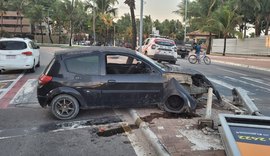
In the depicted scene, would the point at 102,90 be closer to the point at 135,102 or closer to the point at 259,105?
the point at 135,102

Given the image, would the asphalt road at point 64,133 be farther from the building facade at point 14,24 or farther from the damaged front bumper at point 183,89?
the building facade at point 14,24

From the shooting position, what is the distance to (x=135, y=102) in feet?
27.9

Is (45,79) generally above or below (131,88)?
above

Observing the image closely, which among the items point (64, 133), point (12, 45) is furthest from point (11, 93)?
point (12, 45)

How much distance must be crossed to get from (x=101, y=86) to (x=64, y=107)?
0.95 meters

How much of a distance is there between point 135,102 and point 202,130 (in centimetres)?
206

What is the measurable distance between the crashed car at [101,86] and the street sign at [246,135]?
250 cm

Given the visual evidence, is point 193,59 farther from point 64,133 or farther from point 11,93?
point 64,133

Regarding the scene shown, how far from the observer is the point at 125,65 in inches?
370

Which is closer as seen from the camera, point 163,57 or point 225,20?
point 163,57

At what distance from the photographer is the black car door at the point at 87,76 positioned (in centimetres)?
830

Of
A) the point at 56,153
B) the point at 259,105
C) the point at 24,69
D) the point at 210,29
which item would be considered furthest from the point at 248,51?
the point at 56,153

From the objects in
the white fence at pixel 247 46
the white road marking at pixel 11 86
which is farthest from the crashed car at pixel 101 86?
the white fence at pixel 247 46

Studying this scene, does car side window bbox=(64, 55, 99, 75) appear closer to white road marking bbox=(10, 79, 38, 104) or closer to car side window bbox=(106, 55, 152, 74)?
car side window bbox=(106, 55, 152, 74)
